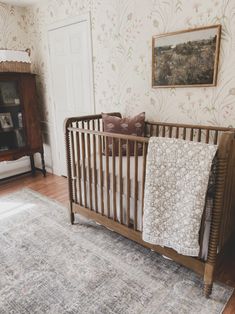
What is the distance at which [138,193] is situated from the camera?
5.55 feet

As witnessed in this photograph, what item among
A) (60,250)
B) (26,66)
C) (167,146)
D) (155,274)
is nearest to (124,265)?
(155,274)

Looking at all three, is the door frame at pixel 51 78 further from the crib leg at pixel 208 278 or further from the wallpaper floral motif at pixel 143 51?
the crib leg at pixel 208 278

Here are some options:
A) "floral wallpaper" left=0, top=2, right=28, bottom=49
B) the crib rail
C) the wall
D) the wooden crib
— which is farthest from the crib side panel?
"floral wallpaper" left=0, top=2, right=28, bottom=49

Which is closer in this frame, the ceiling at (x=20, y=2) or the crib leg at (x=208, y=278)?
the crib leg at (x=208, y=278)

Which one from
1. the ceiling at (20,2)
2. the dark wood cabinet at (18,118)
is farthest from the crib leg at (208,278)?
the ceiling at (20,2)

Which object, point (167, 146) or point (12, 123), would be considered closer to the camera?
point (167, 146)

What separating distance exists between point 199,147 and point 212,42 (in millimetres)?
1017

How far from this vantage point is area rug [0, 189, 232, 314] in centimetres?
141

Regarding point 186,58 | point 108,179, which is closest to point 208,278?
point 108,179

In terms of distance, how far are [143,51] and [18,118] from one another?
1913 millimetres

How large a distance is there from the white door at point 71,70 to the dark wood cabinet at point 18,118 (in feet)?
0.99

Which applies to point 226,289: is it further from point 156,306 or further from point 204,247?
point 156,306

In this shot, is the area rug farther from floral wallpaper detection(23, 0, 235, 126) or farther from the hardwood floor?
floral wallpaper detection(23, 0, 235, 126)

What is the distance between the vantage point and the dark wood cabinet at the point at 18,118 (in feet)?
10.2
